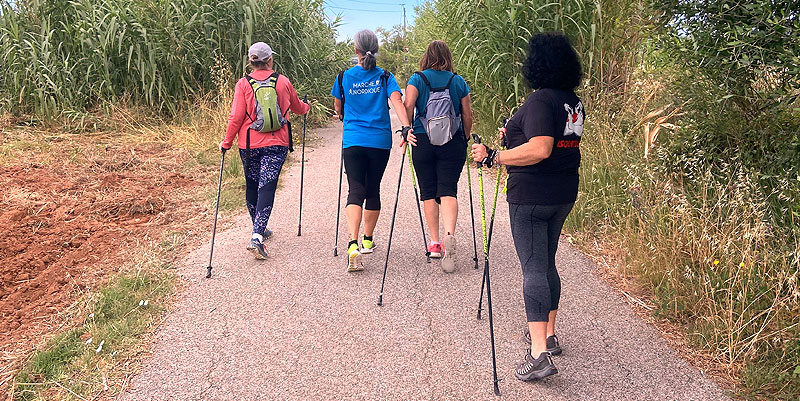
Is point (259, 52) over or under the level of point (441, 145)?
over

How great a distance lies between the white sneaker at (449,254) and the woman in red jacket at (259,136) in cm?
154

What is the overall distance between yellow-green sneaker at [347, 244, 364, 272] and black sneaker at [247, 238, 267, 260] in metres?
0.80

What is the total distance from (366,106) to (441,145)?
0.66m

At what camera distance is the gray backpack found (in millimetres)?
4707

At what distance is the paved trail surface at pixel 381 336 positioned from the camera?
3287 millimetres

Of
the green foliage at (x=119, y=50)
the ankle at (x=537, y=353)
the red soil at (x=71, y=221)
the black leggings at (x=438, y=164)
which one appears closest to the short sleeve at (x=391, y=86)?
the black leggings at (x=438, y=164)

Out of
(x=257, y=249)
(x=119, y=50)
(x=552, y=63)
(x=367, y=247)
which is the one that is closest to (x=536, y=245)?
(x=552, y=63)

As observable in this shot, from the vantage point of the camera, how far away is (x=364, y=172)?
5074 millimetres

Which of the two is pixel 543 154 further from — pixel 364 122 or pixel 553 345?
pixel 364 122

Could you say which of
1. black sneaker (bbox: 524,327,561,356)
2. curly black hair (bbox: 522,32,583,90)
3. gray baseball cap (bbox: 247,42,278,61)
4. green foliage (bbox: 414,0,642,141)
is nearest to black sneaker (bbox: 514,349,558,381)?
black sneaker (bbox: 524,327,561,356)

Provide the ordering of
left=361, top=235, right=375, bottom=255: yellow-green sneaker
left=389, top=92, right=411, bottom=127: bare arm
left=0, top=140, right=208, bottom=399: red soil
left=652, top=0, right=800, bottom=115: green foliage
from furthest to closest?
left=361, top=235, right=375, bottom=255: yellow-green sneaker < left=389, top=92, right=411, bottom=127: bare arm < left=0, top=140, right=208, bottom=399: red soil < left=652, top=0, right=800, bottom=115: green foliage

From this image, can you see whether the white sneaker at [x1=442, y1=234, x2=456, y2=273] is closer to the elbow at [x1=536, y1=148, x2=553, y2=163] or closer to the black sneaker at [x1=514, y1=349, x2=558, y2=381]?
the black sneaker at [x1=514, y1=349, x2=558, y2=381]

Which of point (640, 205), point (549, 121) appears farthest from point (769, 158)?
point (549, 121)

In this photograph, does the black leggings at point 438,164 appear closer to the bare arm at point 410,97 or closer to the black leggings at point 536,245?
the bare arm at point 410,97
